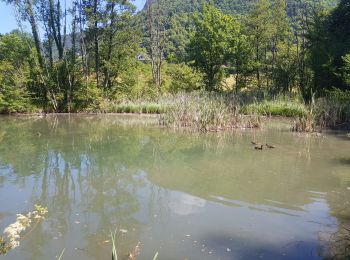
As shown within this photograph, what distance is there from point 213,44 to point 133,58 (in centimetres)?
516

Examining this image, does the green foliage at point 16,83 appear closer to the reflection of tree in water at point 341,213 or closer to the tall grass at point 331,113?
the tall grass at point 331,113

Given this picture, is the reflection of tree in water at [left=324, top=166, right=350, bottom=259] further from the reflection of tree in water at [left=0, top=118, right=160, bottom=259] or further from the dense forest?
the dense forest

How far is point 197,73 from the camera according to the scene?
83.2 feet

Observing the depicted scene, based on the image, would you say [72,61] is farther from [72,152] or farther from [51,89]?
[72,152]

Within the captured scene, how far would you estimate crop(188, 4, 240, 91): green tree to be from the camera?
24.3 meters

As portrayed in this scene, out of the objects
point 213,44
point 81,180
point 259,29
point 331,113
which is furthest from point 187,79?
point 81,180

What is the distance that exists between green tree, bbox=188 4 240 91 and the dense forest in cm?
6

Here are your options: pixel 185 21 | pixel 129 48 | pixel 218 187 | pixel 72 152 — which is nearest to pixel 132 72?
pixel 129 48

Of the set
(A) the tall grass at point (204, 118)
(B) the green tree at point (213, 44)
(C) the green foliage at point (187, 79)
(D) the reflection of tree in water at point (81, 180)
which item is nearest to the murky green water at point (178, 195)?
(D) the reflection of tree in water at point (81, 180)

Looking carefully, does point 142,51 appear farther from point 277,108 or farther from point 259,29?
point 277,108

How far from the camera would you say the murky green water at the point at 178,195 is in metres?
4.53

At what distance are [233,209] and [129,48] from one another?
797 inches

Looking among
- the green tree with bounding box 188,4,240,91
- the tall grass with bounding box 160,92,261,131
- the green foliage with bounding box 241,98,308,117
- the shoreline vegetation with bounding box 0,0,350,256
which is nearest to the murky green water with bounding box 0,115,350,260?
the tall grass with bounding box 160,92,261,131

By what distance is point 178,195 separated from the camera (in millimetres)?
6398
